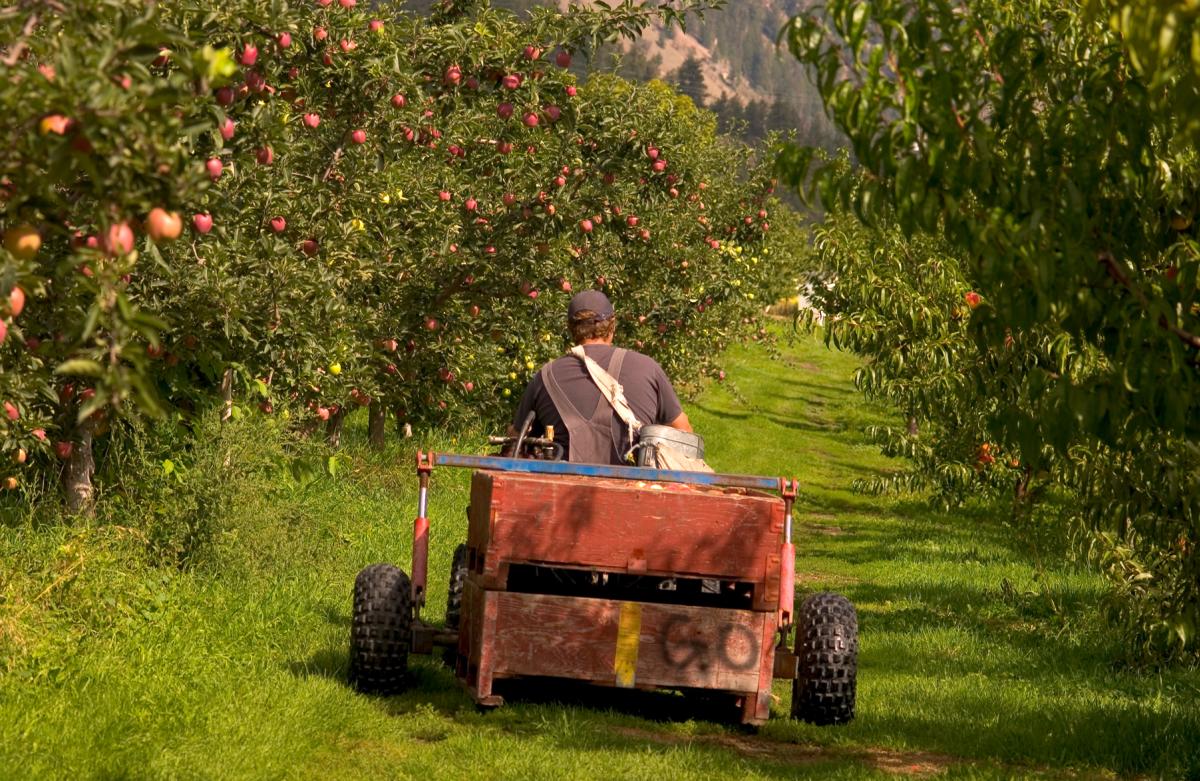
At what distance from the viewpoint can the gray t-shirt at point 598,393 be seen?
26.4 feet

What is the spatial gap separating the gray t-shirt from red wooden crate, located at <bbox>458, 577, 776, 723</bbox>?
1.19 m

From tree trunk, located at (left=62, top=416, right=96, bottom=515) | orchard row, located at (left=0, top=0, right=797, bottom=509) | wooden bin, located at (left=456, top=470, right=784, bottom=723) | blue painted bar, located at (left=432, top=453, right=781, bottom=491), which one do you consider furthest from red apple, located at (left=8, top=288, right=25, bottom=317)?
tree trunk, located at (left=62, top=416, right=96, bottom=515)

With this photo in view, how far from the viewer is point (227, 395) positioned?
34.7 feet

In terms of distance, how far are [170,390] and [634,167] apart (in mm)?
4697

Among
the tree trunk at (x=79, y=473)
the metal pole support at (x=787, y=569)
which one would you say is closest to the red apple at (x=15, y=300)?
the metal pole support at (x=787, y=569)

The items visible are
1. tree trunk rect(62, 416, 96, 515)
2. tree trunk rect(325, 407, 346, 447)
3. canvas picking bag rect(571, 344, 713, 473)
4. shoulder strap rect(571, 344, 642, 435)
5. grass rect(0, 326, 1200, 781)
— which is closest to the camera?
grass rect(0, 326, 1200, 781)

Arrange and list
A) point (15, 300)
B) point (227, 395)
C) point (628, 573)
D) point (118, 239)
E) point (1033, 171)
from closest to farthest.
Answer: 1. point (118, 239)
2. point (15, 300)
3. point (1033, 171)
4. point (628, 573)
5. point (227, 395)

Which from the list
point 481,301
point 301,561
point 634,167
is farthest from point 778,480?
point 481,301

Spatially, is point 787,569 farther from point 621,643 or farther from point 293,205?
point 293,205

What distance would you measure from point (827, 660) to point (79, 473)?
179 inches

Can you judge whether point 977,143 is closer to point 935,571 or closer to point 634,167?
point 634,167

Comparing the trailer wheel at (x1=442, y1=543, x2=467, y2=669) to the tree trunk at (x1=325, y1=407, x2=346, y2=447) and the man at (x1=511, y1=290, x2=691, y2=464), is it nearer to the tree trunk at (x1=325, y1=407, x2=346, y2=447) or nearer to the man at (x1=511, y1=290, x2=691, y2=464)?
the man at (x1=511, y1=290, x2=691, y2=464)

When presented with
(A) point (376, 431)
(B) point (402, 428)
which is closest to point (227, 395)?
(A) point (376, 431)

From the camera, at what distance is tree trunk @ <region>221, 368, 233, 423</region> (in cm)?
1036
